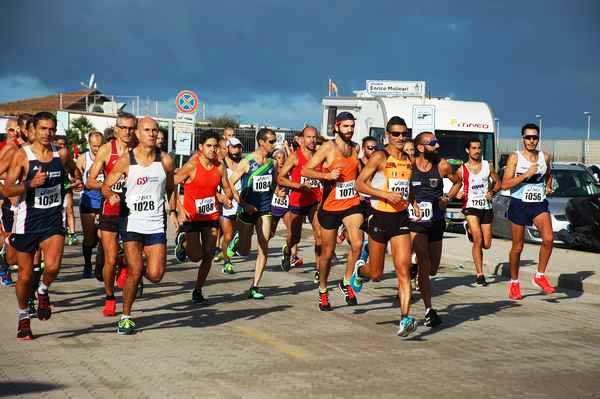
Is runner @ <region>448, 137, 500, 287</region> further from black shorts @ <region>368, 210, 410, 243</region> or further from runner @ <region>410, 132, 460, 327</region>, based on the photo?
black shorts @ <region>368, 210, 410, 243</region>

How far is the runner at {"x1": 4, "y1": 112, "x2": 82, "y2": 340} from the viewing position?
8.76 m

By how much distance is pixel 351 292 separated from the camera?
35.9 feet

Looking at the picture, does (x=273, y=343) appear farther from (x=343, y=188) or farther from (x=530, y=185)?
(x=530, y=185)

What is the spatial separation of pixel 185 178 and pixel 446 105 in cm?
1453

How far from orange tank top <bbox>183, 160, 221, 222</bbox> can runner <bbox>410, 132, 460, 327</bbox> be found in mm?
2395

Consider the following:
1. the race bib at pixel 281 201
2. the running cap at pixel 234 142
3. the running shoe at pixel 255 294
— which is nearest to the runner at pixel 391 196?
the running shoe at pixel 255 294

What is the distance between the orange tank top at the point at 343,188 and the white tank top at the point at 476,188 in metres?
3.79

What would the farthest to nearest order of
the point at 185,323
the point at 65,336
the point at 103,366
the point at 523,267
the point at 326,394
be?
the point at 523,267 < the point at 185,323 < the point at 65,336 < the point at 103,366 < the point at 326,394

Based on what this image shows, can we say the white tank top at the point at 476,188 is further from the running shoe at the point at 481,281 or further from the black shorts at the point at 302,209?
the black shorts at the point at 302,209

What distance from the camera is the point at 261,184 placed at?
12.3 m

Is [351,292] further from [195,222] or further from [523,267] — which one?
[523,267]

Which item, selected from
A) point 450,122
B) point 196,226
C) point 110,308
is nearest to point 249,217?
point 196,226

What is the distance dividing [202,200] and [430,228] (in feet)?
8.71

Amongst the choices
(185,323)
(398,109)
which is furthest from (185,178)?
(398,109)
